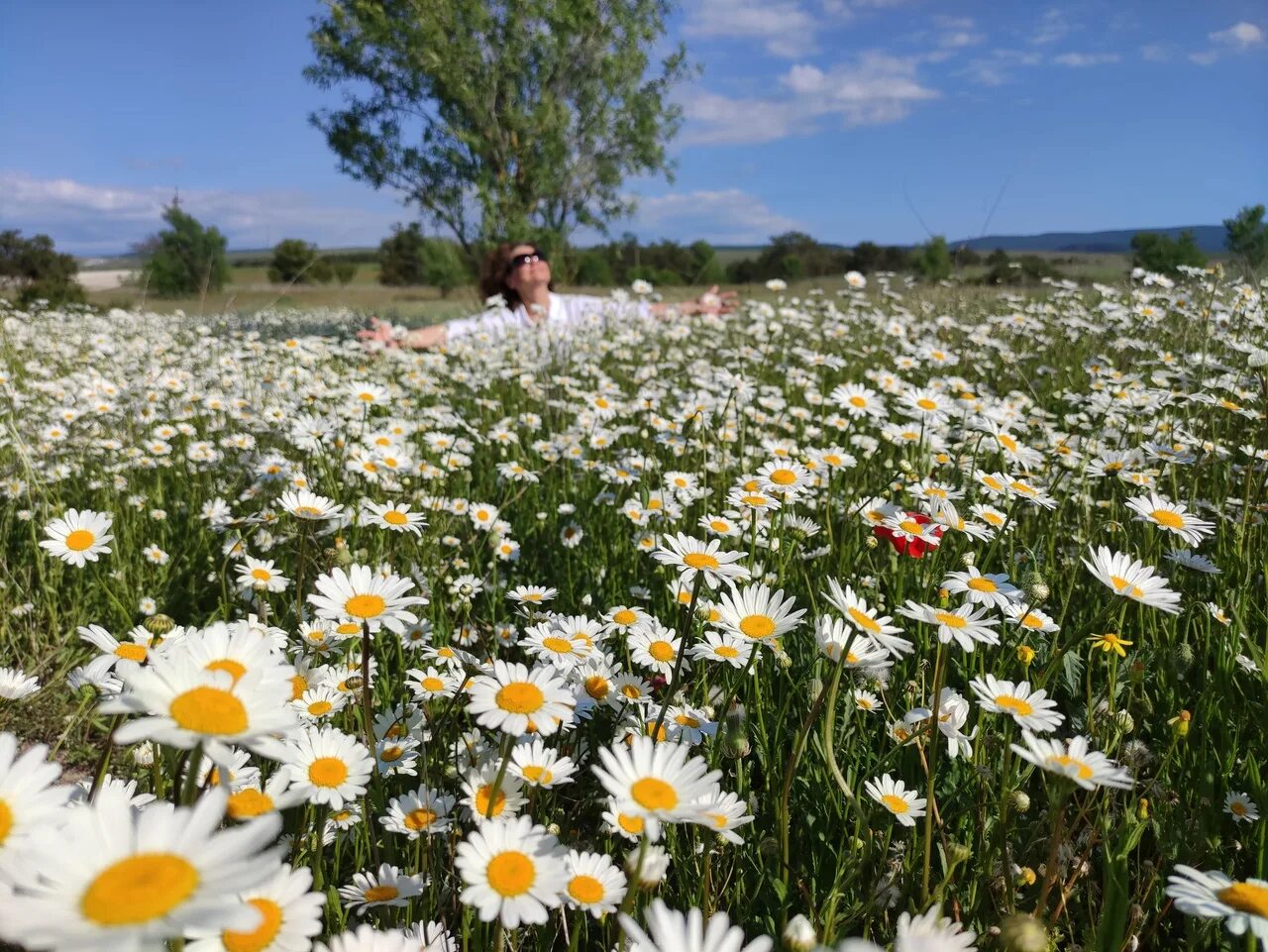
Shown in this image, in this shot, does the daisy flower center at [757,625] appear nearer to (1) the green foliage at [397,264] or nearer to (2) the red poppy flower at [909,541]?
(2) the red poppy flower at [909,541]

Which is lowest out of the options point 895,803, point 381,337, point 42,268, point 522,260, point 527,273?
point 895,803

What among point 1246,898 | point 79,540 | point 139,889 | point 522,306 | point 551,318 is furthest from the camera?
point 522,306

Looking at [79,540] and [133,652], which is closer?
[133,652]

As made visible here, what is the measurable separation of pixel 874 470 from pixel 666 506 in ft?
3.88

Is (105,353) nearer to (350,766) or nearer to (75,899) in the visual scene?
(350,766)

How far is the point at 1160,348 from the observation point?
488cm

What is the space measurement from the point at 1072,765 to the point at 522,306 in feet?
24.9

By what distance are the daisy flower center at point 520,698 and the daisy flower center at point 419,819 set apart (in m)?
0.30

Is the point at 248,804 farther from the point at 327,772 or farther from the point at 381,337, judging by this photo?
the point at 381,337

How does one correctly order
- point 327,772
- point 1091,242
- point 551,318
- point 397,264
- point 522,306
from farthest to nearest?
1. point 397,264
2. point 1091,242
3. point 522,306
4. point 551,318
5. point 327,772

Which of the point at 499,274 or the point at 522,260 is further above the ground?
the point at 522,260

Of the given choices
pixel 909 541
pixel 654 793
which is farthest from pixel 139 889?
pixel 909 541

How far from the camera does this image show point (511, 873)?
946 mm

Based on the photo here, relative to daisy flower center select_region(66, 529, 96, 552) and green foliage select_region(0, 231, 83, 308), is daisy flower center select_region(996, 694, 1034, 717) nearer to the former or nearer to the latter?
daisy flower center select_region(66, 529, 96, 552)
